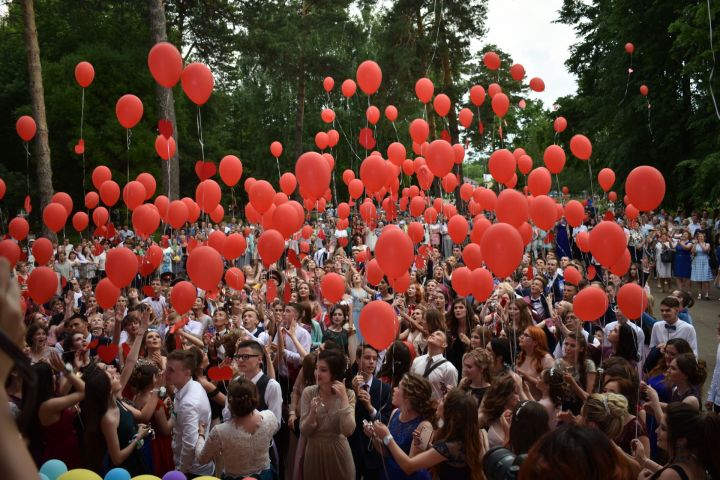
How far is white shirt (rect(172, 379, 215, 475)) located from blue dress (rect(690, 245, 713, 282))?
13.7 metres

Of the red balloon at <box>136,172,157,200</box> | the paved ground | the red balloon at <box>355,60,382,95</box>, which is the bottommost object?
the paved ground

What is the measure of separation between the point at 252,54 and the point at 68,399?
19963 mm

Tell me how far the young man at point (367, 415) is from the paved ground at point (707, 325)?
4.84 metres

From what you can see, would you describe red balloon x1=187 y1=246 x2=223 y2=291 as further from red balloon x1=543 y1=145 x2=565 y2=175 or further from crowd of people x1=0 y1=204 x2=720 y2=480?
red balloon x1=543 y1=145 x2=565 y2=175

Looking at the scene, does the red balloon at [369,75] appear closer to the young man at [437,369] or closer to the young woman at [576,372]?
the young man at [437,369]

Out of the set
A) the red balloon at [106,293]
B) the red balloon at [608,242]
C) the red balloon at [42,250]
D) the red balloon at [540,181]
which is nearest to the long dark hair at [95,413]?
the red balloon at [106,293]

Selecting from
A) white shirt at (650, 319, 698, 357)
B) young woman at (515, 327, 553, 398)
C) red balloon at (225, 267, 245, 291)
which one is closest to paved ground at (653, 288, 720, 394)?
white shirt at (650, 319, 698, 357)

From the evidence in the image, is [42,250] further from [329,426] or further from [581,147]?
[581,147]

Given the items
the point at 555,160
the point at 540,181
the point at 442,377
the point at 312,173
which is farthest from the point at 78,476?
the point at 555,160

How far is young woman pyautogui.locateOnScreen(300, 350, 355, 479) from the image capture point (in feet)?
14.1

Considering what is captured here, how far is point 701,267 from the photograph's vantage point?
1480 cm

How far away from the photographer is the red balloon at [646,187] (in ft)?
19.0

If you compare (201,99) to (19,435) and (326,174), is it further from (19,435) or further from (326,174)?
(19,435)

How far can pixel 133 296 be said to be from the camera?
9242mm
